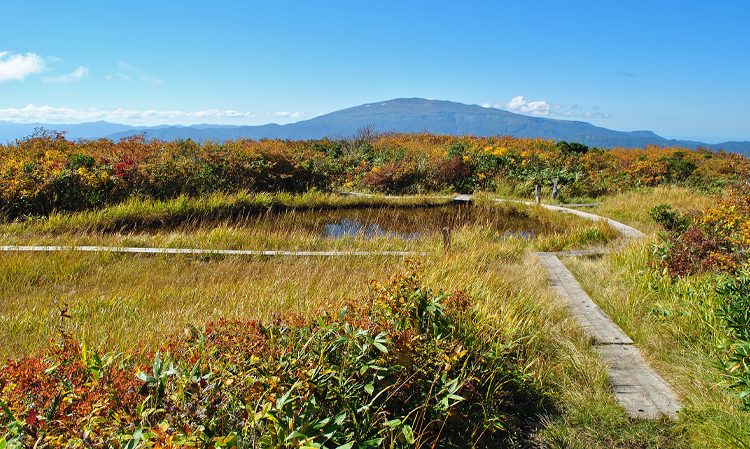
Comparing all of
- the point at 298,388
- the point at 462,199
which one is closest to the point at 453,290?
the point at 298,388

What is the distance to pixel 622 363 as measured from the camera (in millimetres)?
3170

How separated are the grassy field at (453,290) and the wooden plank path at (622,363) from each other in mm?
88

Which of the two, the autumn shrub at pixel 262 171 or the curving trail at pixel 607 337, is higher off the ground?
the autumn shrub at pixel 262 171

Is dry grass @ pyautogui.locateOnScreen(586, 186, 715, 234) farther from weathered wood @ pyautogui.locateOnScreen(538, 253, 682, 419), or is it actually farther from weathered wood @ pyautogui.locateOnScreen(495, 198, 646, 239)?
weathered wood @ pyautogui.locateOnScreen(538, 253, 682, 419)

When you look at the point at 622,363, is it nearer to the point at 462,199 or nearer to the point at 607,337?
the point at 607,337

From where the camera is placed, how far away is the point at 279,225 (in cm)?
921

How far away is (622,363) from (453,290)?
4.51 ft

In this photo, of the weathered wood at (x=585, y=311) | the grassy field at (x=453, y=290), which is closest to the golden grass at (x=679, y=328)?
the grassy field at (x=453, y=290)

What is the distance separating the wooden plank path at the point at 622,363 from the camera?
2623 millimetres

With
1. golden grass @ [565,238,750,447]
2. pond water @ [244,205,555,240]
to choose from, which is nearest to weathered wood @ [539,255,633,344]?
golden grass @ [565,238,750,447]

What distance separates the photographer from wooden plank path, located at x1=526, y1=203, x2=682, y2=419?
262cm

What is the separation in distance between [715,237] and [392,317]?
4052 mm

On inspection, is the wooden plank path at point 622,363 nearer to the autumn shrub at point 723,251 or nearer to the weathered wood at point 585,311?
the weathered wood at point 585,311

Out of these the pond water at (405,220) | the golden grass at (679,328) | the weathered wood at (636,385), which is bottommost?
the pond water at (405,220)
